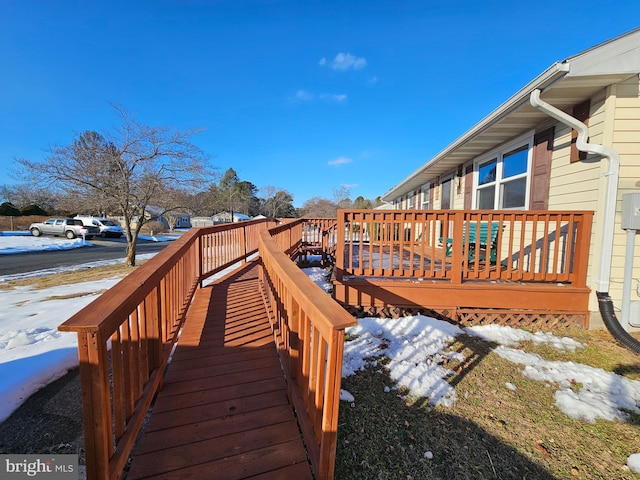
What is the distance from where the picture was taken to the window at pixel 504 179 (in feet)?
16.3

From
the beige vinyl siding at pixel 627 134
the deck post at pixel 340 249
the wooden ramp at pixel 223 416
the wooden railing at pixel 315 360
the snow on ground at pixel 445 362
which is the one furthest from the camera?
the deck post at pixel 340 249

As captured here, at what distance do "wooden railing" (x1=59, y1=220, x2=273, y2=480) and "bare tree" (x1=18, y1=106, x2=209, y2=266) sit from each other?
7.71 m

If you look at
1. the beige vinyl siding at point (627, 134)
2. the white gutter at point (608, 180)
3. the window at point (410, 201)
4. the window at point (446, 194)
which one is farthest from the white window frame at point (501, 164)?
the window at point (410, 201)

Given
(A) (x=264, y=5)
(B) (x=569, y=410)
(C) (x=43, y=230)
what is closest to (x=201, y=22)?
(A) (x=264, y=5)

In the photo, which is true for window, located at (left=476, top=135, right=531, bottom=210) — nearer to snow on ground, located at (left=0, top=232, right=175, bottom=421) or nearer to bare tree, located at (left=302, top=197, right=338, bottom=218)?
snow on ground, located at (left=0, top=232, right=175, bottom=421)

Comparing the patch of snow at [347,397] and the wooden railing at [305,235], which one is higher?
the wooden railing at [305,235]

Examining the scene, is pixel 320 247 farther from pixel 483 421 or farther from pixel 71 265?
pixel 71 265

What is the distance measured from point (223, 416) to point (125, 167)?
30.8 ft

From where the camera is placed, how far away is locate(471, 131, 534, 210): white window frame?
473cm

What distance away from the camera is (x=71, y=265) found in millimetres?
10492

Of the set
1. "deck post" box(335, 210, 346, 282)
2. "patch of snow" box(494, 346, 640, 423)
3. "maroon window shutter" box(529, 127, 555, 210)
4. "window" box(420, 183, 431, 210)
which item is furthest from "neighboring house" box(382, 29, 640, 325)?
"window" box(420, 183, 431, 210)

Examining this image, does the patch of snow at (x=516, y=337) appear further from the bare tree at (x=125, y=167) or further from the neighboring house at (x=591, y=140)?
the bare tree at (x=125, y=167)
